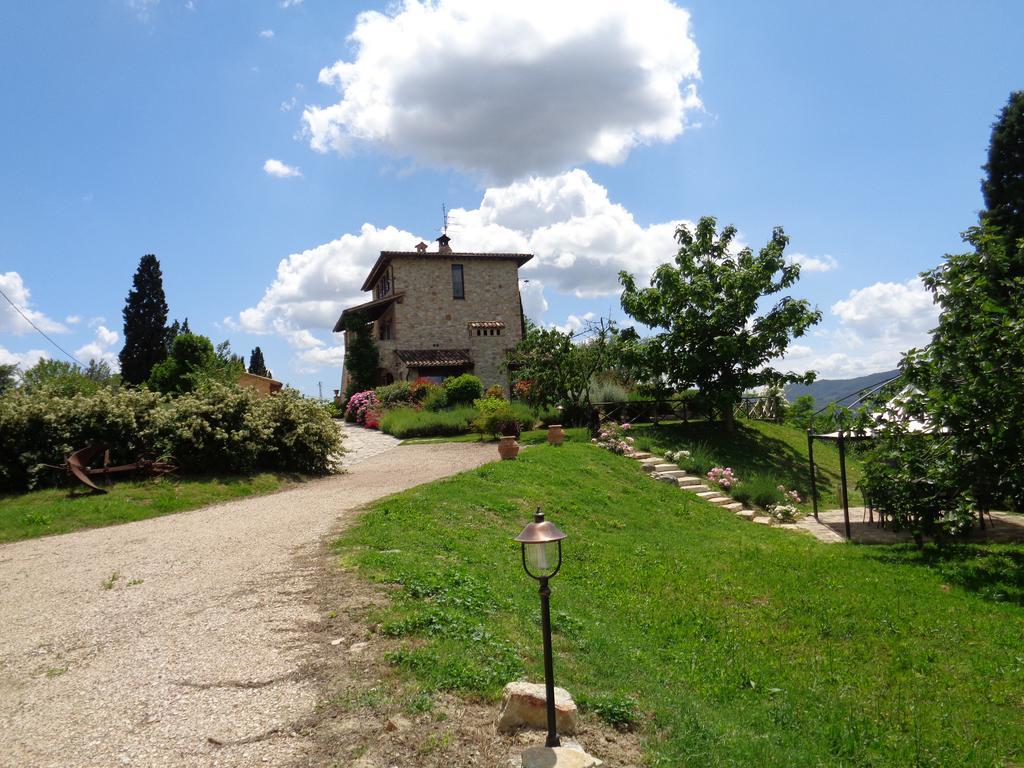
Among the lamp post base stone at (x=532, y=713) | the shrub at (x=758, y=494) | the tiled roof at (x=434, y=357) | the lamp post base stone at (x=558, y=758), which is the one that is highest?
the tiled roof at (x=434, y=357)

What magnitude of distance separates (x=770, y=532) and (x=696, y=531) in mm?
1909

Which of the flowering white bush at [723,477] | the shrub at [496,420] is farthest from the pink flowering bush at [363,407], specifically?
the flowering white bush at [723,477]

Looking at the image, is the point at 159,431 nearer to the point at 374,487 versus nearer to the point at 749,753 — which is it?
the point at 374,487

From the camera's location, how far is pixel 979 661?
609 cm

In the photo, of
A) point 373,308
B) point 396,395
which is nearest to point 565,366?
point 396,395

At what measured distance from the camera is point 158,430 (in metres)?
14.5

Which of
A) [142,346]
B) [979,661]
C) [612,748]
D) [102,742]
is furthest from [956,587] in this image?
[142,346]

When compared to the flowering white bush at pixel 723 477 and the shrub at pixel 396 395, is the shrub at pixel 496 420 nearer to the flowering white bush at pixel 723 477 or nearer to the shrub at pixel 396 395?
the flowering white bush at pixel 723 477

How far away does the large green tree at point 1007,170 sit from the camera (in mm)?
27047

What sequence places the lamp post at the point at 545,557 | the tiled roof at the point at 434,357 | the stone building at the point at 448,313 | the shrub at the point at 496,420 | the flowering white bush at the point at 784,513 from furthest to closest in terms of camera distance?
the stone building at the point at 448,313, the tiled roof at the point at 434,357, the shrub at the point at 496,420, the flowering white bush at the point at 784,513, the lamp post at the point at 545,557

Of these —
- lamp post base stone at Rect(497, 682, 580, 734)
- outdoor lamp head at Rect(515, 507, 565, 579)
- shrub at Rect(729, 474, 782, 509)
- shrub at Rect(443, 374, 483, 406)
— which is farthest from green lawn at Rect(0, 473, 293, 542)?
shrub at Rect(443, 374, 483, 406)

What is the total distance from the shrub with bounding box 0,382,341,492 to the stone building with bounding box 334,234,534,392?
16.5m

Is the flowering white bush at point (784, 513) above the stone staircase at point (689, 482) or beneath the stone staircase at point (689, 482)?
beneath

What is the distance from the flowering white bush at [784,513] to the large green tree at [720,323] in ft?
21.4
